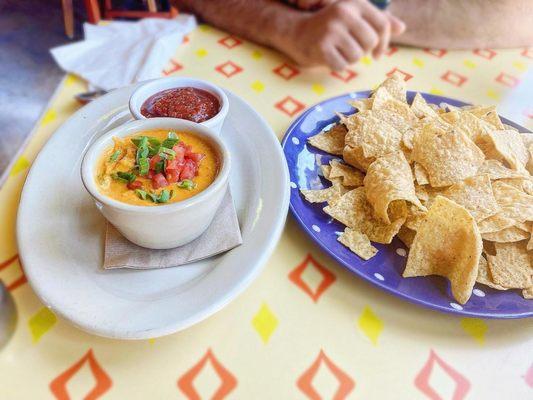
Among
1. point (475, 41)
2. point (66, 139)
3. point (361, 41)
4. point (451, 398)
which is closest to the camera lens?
point (451, 398)

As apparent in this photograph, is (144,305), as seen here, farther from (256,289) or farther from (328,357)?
(328,357)

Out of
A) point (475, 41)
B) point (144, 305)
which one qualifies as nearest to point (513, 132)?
point (475, 41)

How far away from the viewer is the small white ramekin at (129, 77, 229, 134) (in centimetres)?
112

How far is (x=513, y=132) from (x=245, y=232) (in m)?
0.85

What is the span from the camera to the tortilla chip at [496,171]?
1081 millimetres

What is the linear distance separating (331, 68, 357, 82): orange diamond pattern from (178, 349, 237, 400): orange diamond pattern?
1.18 metres

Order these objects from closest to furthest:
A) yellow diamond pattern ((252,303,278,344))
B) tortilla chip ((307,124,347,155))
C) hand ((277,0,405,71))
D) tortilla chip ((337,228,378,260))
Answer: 1. yellow diamond pattern ((252,303,278,344))
2. tortilla chip ((337,228,378,260))
3. tortilla chip ((307,124,347,155))
4. hand ((277,0,405,71))

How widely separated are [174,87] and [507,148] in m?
0.98

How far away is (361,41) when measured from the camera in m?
1.55

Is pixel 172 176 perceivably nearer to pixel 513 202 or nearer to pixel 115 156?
pixel 115 156

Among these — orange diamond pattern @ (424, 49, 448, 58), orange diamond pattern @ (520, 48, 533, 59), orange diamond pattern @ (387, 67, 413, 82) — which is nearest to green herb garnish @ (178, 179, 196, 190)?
orange diamond pattern @ (387, 67, 413, 82)

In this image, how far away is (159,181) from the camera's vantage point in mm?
876

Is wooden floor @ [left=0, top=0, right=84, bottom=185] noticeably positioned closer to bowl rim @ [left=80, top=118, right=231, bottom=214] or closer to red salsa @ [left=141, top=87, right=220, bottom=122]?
red salsa @ [left=141, top=87, right=220, bottom=122]

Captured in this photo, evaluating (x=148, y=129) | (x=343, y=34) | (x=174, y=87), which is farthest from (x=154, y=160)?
(x=343, y=34)
